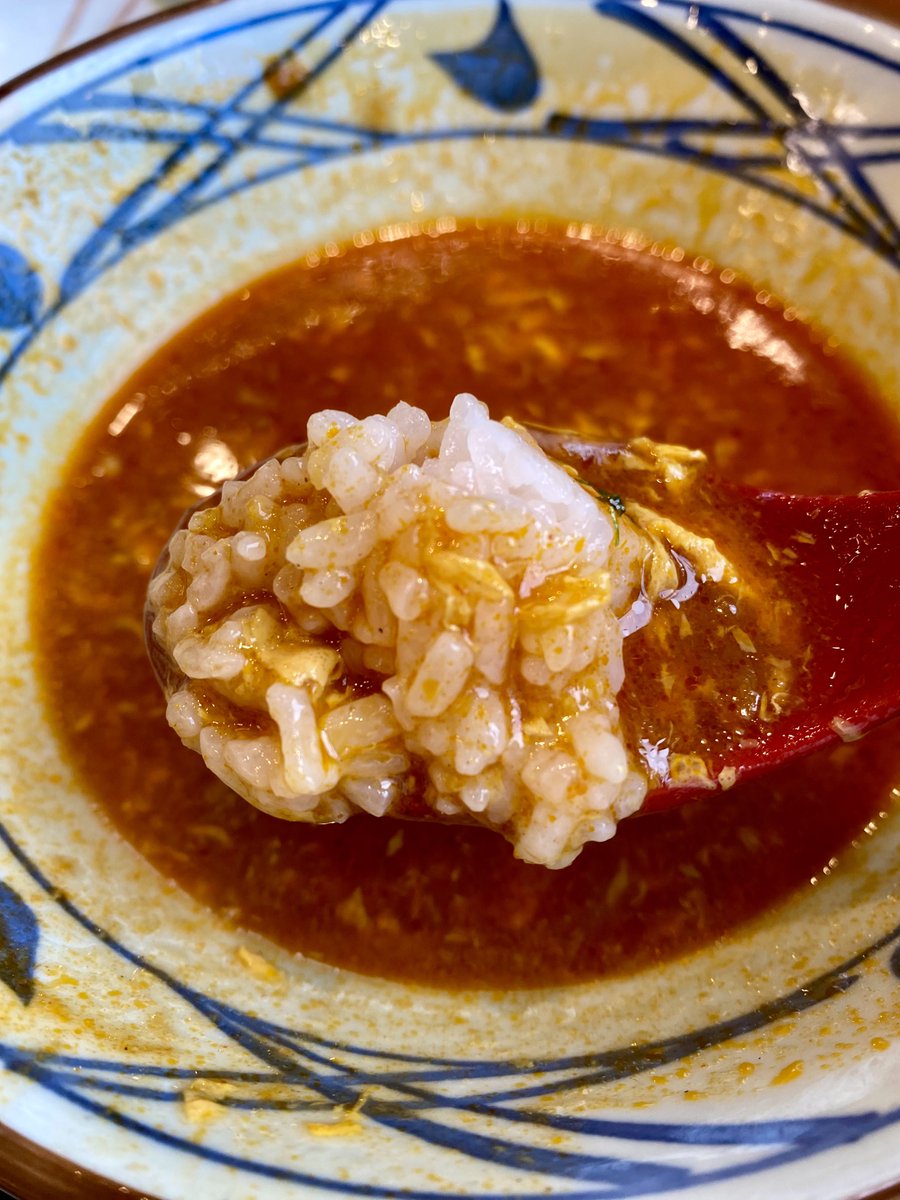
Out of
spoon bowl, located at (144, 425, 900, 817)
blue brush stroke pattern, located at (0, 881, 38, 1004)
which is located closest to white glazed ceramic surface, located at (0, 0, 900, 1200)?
blue brush stroke pattern, located at (0, 881, 38, 1004)

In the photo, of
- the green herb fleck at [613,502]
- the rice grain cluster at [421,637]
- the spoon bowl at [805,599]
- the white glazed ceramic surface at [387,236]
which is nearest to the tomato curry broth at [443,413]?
the white glazed ceramic surface at [387,236]

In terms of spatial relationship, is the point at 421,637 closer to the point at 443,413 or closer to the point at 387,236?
the point at 443,413

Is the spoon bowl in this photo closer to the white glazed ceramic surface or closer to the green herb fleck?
the green herb fleck

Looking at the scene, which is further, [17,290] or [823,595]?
[17,290]

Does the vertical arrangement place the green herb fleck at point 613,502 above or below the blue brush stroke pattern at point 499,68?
below

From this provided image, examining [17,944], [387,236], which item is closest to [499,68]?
[387,236]

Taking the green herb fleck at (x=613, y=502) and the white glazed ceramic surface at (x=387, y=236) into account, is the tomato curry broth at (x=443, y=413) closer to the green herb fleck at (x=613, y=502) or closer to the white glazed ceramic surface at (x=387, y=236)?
the white glazed ceramic surface at (x=387, y=236)

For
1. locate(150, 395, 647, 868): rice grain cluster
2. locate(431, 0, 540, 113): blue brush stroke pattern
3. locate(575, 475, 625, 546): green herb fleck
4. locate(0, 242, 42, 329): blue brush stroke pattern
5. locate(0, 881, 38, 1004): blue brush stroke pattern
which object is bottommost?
locate(0, 881, 38, 1004): blue brush stroke pattern
